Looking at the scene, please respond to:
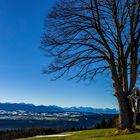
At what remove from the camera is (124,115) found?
2773 centimetres

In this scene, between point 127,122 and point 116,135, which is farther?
point 127,122

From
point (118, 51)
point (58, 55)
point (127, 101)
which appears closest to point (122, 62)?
point (118, 51)

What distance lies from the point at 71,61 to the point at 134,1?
5.92 m

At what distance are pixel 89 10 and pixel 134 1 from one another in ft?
10.1

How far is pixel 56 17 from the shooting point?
1184 inches

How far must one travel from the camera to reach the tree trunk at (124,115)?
90.5 ft

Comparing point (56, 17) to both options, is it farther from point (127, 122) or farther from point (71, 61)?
point (127, 122)

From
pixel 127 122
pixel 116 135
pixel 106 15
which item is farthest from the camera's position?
pixel 106 15

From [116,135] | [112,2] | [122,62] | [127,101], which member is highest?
[112,2]

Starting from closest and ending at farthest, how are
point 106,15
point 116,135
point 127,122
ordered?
1. point 116,135
2. point 127,122
3. point 106,15

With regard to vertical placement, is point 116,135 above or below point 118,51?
below

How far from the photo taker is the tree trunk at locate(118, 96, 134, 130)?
27578 millimetres

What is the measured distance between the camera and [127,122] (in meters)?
27.6

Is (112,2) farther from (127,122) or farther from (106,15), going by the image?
(127,122)
